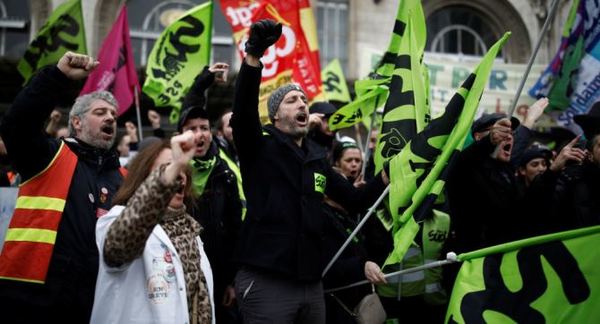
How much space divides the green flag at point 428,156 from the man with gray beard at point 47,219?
1.61 metres

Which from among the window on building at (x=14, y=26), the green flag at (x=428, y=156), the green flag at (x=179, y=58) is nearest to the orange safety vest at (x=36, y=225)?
the green flag at (x=428, y=156)

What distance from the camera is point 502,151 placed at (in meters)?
4.16

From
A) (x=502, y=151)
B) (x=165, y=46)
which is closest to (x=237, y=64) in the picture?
(x=165, y=46)

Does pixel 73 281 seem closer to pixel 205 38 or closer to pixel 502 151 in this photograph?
pixel 502 151

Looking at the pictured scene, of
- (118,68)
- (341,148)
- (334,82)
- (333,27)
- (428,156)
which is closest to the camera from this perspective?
A: (428,156)

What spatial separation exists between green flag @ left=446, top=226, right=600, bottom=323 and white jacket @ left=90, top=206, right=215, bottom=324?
4.37 ft

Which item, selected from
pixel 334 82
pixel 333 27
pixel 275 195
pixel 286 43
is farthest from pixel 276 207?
pixel 333 27

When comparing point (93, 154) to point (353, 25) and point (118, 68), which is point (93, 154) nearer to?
point (118, 68)

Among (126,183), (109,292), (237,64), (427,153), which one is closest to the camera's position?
(109,292)

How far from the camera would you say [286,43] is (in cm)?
664

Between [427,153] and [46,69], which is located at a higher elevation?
[46,69]

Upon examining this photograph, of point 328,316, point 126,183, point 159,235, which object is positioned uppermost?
point 126,183

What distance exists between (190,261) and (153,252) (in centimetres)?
25

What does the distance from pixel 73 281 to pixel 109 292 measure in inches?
22.7
